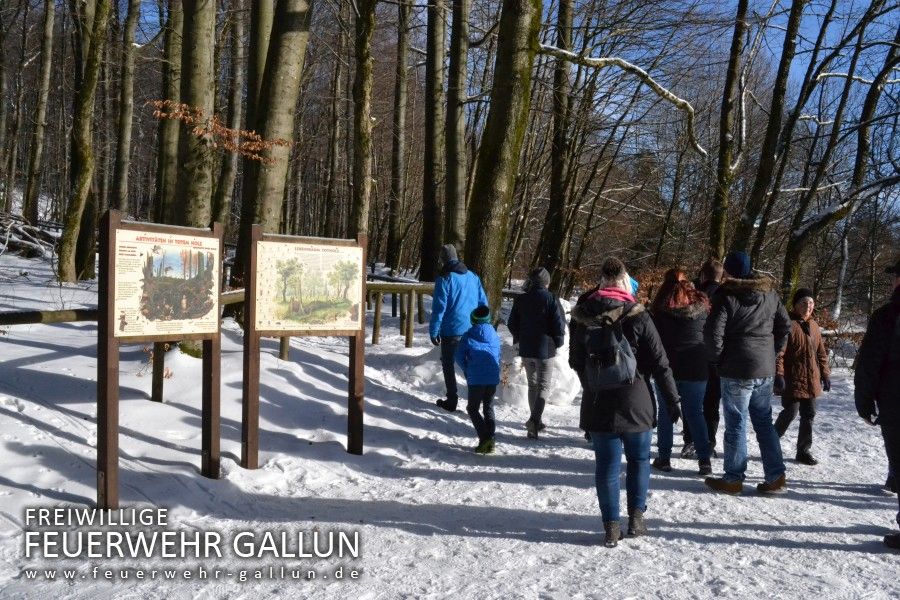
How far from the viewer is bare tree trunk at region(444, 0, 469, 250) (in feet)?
40.0

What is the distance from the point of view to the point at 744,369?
5.73 m

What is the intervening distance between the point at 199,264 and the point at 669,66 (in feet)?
35.4

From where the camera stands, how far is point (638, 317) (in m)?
4.90

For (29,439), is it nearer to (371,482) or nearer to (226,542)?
(226,542)

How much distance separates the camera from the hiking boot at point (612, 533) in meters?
4.60

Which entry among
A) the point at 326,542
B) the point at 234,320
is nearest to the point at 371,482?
the point at 326,542

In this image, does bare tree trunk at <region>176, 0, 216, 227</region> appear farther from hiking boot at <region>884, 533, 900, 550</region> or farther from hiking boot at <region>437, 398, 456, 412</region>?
hiking boot at <region>884, 533, 900, 550</region>

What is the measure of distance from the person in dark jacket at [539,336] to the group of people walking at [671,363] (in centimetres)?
1

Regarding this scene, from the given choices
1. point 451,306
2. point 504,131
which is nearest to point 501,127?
point 504,131

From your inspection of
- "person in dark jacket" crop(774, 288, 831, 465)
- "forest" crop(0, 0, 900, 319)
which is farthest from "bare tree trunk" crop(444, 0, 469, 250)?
"person in dark jacket" crop(774, 288, 831, 465)

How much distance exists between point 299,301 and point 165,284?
3.92 ft

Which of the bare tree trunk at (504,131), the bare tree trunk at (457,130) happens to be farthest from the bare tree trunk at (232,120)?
the bare tree trunk at (504,131)

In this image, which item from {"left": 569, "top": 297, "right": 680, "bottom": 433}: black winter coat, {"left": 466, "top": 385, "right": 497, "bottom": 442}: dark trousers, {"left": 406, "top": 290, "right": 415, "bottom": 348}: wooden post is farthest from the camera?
{"left": 406, "top": 290, "right": 415, "bottom": 348}: wooden post

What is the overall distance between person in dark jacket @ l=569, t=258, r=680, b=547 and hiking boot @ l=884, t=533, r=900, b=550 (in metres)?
1.51
